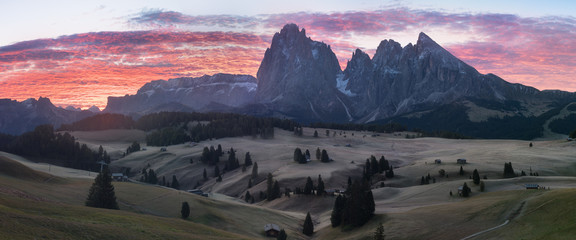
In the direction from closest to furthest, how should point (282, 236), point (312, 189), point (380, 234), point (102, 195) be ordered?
1. point (380, 234)
2. point (282, 236)
3. point (102, 195)
4. point (312, 189)

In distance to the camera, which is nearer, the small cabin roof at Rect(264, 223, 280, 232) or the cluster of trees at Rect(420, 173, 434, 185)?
the small cabin roof at Rect(264, 223, 280, 232)

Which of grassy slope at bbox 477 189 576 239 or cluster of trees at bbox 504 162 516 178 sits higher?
grassy slope at bbox 477 189 576 239

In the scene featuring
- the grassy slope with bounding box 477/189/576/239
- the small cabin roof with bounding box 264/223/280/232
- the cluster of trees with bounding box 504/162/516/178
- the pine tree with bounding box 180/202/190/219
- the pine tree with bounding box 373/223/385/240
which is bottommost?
the small cabin roof with bounding box 264/223/280/232

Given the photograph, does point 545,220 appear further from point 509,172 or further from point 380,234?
point 509,172

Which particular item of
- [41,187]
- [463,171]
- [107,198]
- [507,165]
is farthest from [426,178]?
[41,187]

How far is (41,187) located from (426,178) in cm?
11807

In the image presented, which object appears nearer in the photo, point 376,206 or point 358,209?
point 358,209

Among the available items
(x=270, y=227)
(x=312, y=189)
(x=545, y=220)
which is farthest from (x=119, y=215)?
(x=312, y=189)

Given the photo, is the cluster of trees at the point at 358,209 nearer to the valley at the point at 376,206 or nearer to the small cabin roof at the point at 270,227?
the valley at the point at 376,206

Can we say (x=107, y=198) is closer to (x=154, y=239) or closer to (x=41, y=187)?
(x=41, y=187)

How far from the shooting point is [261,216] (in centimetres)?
10750

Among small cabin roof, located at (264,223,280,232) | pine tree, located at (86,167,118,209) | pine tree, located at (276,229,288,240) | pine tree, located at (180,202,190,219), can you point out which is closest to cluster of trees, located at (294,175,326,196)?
small cabin roof, located at (264,223,280,232)

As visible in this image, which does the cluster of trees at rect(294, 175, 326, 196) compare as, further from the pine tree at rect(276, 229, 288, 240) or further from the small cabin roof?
the pine tree at rect(276, 229, 288, 240)

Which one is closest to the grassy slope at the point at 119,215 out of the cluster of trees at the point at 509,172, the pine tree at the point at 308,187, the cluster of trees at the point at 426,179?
the pine tree at the point at 308,187
